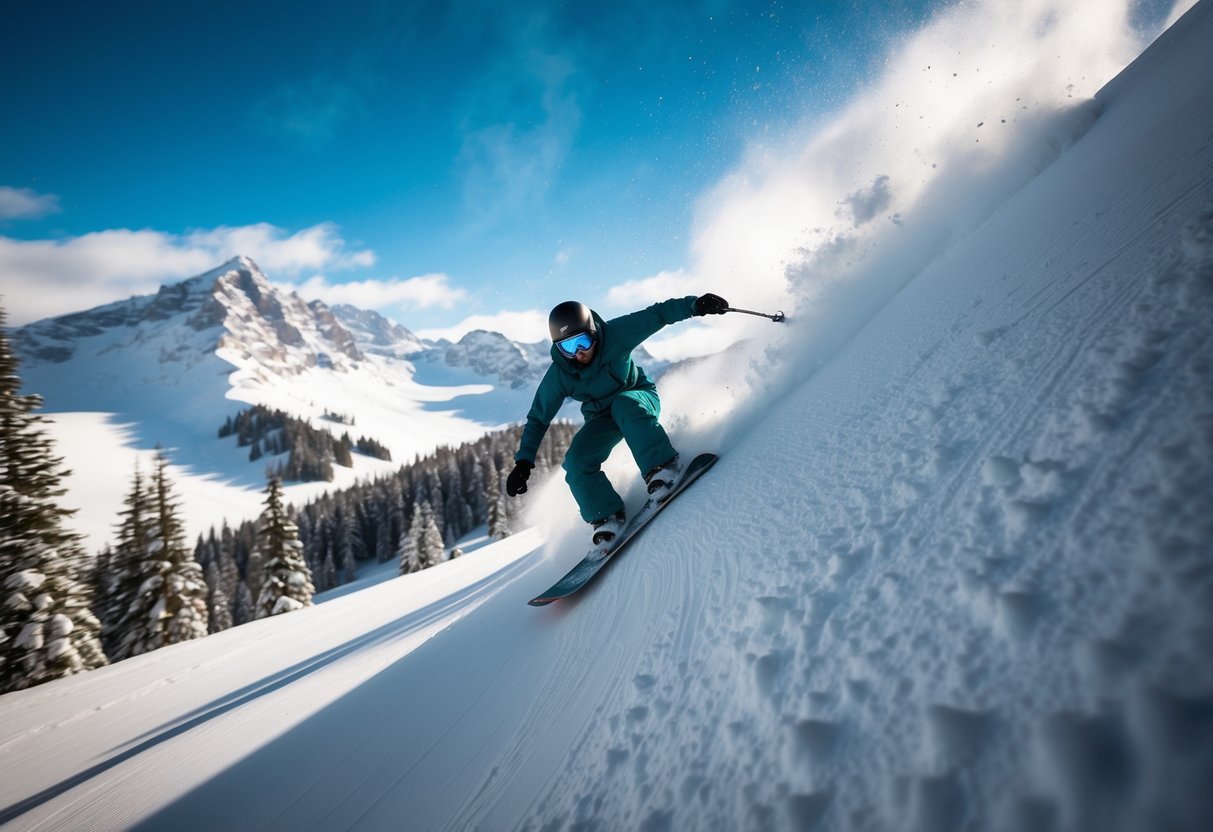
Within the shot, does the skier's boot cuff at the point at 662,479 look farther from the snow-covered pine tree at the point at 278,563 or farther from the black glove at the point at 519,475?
the snow-covered pine tree at the point at 278,563

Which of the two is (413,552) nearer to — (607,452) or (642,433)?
(607,452)

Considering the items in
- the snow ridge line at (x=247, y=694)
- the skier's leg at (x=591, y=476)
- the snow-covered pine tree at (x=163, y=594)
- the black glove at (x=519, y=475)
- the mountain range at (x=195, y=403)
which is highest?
the mountain range at (x=195, y=403)

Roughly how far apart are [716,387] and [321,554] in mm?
57897

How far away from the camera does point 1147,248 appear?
1.90 m

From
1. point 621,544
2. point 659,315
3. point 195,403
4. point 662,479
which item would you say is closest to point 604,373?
point 659,315

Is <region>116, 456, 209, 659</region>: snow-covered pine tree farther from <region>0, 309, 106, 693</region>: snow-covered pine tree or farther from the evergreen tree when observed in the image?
<region>0, 309, 106, 693</region>: snow-covered pine tree

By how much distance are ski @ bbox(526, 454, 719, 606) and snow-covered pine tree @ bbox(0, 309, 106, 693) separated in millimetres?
14408

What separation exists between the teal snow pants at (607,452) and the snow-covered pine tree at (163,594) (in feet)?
59.0

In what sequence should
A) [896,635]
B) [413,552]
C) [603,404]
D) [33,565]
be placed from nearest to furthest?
[896,635]
[603,404]
[33,565]
[413,552]

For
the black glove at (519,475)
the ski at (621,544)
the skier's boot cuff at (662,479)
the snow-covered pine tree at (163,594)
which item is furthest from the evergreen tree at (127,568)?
the skier's boot cuff at (662,479)

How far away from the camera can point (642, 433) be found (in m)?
3.71

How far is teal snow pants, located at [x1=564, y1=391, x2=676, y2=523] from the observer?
367 centimetres

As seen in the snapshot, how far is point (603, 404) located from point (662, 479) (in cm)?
97

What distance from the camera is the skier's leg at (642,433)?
12.1 feet
